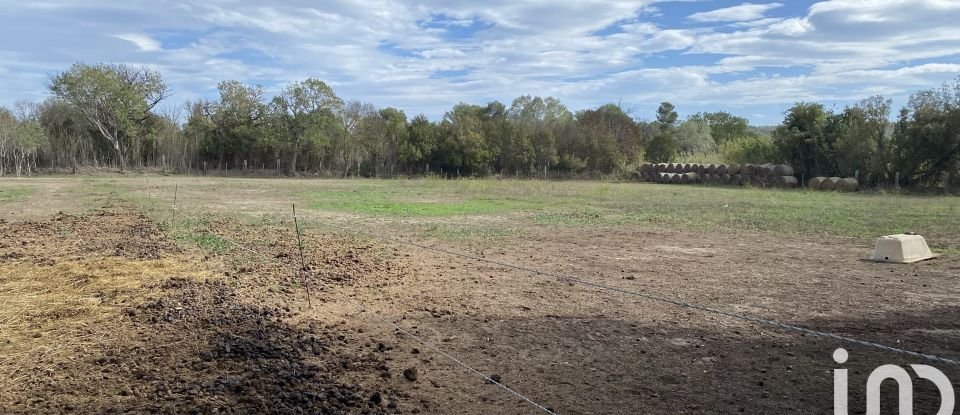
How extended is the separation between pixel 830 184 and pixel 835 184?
0.35 metres

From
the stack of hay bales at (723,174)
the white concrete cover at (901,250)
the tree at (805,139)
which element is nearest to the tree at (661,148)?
the stack of hay bales at (723,174)

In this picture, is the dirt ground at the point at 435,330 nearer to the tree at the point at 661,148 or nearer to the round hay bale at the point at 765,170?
the round hay bale at the point at 765,170

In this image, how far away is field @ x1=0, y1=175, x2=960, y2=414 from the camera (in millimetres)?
4191

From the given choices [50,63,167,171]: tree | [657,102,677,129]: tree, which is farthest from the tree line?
[657,102,677,129]: tree

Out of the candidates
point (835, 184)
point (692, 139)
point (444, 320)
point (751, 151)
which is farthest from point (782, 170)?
point (444, 320)

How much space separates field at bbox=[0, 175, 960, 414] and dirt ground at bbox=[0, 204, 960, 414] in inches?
1.0

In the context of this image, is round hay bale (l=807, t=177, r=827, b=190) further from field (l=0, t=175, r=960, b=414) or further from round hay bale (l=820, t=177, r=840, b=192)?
field (l=0, t=175, r=960, b=414)

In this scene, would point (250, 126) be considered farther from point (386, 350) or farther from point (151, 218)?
point (386, 350)

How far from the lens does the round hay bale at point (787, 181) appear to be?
32469mm

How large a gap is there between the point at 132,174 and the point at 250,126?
9165 mm

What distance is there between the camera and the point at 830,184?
30.0m

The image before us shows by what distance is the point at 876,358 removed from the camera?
498cm

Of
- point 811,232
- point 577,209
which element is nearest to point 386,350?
point 811,232

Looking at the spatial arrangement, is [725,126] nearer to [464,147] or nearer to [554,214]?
[464,147]
